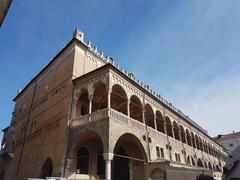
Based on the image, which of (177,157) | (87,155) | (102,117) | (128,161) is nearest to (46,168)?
(87,155)

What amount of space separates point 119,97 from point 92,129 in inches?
218

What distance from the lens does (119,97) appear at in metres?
18.5

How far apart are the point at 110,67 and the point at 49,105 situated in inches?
338

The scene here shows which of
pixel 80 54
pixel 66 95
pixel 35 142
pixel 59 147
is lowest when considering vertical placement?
pixel 59 147

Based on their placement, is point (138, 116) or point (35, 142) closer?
point (35, 142)

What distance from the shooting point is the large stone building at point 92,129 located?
46.9 ft

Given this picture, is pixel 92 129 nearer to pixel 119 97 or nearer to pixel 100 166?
pixel 100 166

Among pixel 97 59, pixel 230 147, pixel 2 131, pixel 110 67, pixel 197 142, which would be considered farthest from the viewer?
pixel 230 147

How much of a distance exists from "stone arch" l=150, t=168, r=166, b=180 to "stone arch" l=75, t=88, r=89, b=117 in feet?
25.0

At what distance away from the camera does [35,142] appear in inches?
784

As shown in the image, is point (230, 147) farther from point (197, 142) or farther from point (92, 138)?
point (92, 138)

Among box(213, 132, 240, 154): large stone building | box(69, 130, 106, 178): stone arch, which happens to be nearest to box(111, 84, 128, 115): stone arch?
box(69, 130, 106, 178): stone arch

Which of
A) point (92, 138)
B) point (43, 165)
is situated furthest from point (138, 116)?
point (43, 165)

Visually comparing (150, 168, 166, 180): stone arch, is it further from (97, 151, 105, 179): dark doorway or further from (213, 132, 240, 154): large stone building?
(213, 132, 240, 154): large stone building
